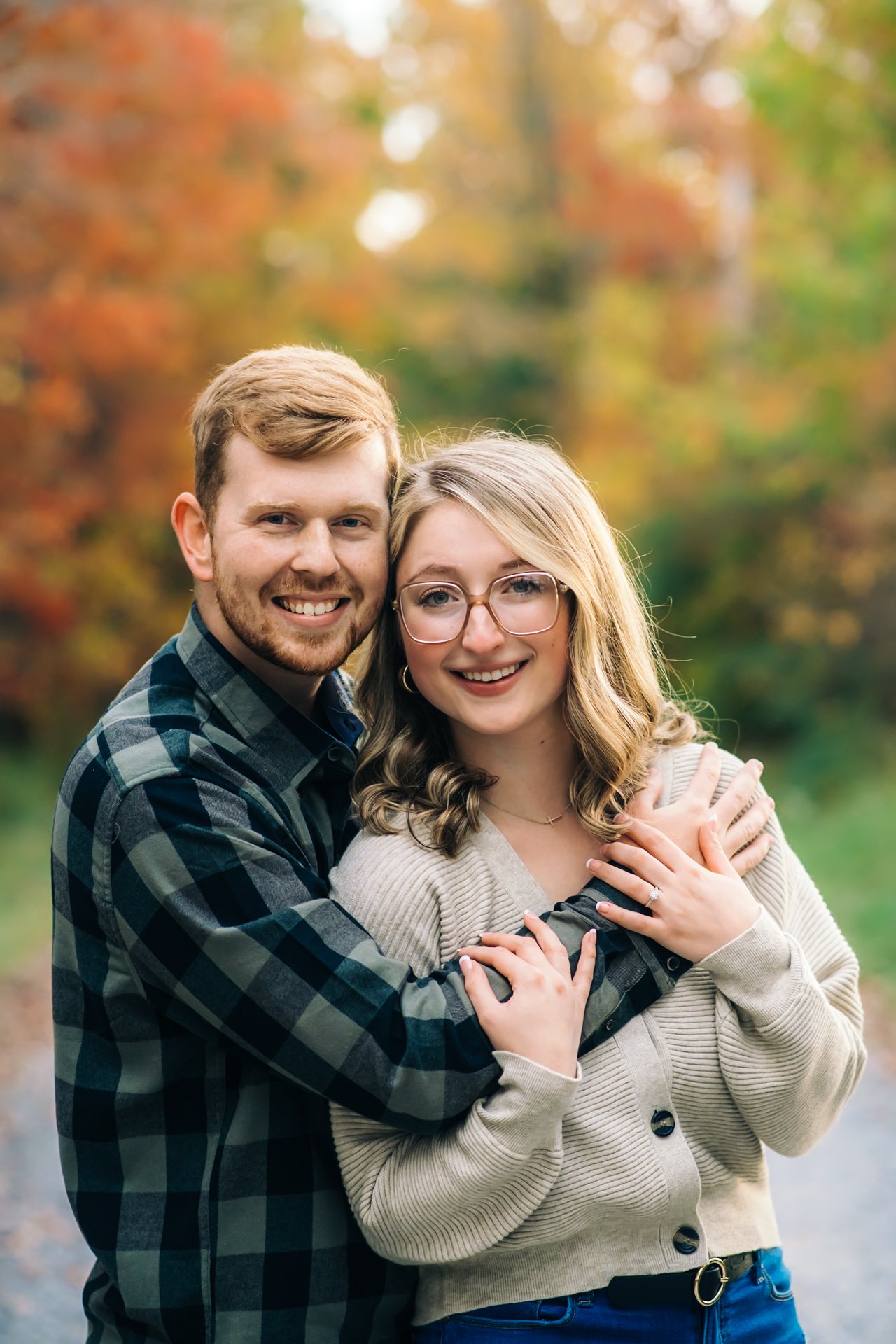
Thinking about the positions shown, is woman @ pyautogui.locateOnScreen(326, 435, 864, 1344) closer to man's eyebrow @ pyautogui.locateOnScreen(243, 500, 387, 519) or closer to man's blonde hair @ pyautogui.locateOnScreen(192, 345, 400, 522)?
man's eyebrow @ pyautogui.locateOnScreen(243, 500, 387, 519)

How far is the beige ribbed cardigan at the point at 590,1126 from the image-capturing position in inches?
86.0

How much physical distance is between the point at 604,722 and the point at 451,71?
2126 centimetres

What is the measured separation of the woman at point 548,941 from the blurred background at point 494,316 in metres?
5.39

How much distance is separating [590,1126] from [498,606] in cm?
95

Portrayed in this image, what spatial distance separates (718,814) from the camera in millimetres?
2531

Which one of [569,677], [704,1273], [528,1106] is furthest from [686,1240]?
[569,677]

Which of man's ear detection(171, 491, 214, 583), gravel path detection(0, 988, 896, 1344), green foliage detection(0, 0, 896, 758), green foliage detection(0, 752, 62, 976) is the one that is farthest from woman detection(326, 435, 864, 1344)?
green foliage detection(0, 0, 896, 758)

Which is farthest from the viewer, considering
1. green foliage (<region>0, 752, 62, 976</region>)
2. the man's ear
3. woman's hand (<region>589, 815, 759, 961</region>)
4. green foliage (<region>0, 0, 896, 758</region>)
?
green foliage (<region>0, 0, 896, 758</region>)

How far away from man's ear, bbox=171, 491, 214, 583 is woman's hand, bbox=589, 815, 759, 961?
0.98 meters

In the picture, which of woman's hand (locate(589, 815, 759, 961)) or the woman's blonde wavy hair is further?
the woman's blonde wavy hair

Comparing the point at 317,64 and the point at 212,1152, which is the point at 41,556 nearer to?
the point at 317,64

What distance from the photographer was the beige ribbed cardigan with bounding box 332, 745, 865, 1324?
218 centimetres

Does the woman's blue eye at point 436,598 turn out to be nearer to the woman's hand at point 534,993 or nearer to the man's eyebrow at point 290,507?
the man's eyebrow at point 290,507

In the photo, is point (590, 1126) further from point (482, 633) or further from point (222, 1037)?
point (482, 633)
